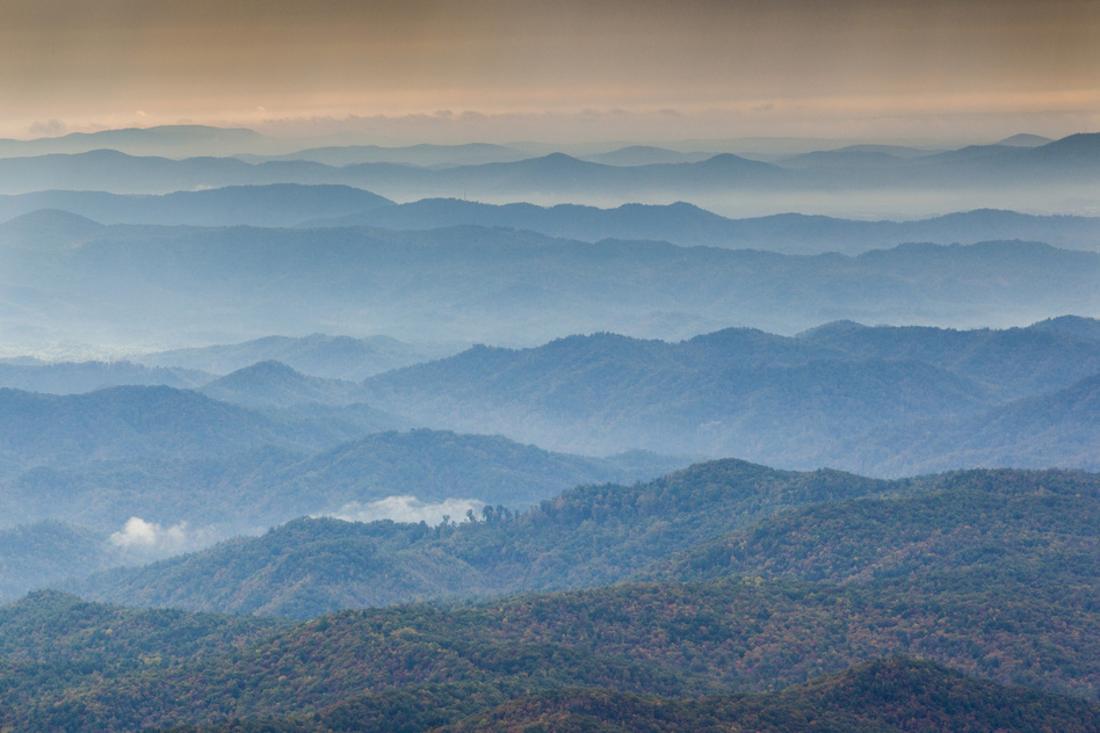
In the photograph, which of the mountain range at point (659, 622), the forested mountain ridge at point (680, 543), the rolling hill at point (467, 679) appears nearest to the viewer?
the rolling hill at point (467, 679)

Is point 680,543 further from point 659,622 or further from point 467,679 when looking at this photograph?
point 467,679

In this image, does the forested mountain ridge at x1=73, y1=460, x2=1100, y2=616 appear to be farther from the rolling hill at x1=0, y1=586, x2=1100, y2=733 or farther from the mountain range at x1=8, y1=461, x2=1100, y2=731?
the rolling hill at x1=0, y1=586, x2=1100, y2=733

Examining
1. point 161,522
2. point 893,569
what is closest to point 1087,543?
point 893,569

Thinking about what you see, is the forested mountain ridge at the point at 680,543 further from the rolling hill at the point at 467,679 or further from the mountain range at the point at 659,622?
the rolling hill at the point at 467,679

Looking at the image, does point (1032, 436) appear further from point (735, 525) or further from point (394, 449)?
point (735, 525)

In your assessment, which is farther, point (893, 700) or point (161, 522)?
point (161, 522)

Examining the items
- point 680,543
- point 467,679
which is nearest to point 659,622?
point 467,679

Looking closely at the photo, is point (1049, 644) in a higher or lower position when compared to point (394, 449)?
higher

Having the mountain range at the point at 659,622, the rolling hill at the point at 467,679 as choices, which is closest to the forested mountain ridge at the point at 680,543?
the mountain range at the point at 659,622

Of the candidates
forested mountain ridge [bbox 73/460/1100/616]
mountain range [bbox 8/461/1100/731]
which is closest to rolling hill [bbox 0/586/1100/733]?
mountain range [bbox 8/461/1100/731]

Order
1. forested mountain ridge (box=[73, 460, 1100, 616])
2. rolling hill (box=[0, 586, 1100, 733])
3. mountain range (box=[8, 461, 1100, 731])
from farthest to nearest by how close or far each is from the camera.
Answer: forested mountain ridge (box=[73, 460, 1100, 616])
mountain range (box=[8, 461, 1100, 731])
rolling hill (box=[0, 586, 1100, 733])

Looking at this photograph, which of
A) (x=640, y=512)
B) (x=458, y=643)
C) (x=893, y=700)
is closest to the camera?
(x=893, y=700)
